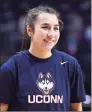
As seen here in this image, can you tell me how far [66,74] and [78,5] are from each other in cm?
100

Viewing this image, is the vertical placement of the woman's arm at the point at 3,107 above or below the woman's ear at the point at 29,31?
below

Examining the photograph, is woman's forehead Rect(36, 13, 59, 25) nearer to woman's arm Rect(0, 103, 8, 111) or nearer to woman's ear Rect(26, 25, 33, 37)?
woman's ear Rect(26, 25, 33, 37)

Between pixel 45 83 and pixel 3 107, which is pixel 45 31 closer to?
pixel 45 83

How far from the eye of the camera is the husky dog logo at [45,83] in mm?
943

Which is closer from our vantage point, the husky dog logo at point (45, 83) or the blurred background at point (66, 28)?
the husky dog logo at point (45, 83)

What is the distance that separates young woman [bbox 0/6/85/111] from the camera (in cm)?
94

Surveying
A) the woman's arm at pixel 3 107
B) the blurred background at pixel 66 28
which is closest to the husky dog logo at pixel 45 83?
the woman's arm at pixel 3 107

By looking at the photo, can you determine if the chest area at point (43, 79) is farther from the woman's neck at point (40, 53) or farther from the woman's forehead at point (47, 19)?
the woman's forehead at point (47, 19)

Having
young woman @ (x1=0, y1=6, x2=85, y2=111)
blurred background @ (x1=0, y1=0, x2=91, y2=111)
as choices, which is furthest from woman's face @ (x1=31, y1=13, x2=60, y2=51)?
blurred background @ (x1=0, y1=0, x2=91, y2=111)

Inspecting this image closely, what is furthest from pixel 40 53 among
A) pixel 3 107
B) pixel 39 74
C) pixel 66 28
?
pixel 66 28

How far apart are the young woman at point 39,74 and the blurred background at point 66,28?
0.77 metres

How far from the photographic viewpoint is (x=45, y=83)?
0.95m

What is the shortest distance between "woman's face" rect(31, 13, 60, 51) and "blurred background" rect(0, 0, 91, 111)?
0.79 m

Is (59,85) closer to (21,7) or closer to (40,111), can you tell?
(40,111)
